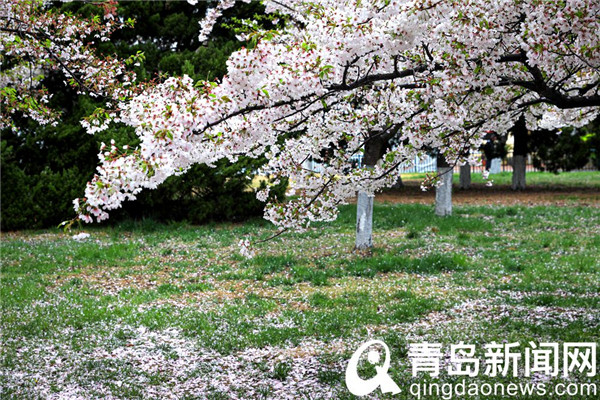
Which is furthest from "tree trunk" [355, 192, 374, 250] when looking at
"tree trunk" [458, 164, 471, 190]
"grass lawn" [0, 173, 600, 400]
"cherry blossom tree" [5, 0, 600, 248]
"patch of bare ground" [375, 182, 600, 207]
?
"tree trunk" [458, 164, 471, 190]

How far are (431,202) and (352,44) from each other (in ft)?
46.5

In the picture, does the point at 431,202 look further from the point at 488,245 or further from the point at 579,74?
the point at 579,74

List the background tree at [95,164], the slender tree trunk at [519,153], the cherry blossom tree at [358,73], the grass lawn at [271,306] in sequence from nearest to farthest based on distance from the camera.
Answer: the cherry blossom tree at [358,73] → the grass lawn at [271,306] → the background tree at [95,164] → the slender tree trunk at [519,153]

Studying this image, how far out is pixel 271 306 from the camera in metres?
7.40

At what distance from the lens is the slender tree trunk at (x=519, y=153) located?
20.1 metres

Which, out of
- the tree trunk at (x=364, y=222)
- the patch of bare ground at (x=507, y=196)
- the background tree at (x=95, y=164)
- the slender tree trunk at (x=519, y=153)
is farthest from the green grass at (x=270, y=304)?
the slender tree trunk at (x=519, y=153)

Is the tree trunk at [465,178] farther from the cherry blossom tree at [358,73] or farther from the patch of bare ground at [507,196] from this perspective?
the cherry blossom tree at [358,73]

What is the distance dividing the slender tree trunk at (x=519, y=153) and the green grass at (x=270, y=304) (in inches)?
322

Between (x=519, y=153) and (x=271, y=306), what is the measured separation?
51.6 feet

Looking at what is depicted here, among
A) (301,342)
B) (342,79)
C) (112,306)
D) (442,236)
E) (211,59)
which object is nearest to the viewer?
(342,79)

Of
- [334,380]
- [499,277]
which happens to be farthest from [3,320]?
[499,277]

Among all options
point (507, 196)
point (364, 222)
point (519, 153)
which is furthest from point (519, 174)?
point (364, 222)

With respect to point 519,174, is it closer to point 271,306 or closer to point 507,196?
point 507,196

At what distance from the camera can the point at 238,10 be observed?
1645 centimetres
